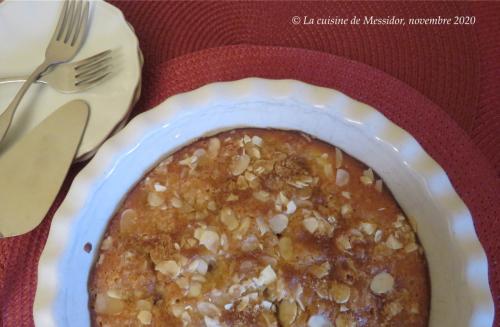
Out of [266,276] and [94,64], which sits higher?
[94,64]

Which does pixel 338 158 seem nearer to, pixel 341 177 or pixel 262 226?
pixel 341 177

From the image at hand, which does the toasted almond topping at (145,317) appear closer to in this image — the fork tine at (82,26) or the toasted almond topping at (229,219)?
the toasted almond topping at (229,219)

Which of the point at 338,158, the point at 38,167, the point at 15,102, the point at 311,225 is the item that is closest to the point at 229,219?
the point at 311,225

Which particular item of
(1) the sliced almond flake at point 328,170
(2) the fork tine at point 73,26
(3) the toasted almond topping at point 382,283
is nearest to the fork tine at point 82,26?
(2) the fork tine at point 73,26

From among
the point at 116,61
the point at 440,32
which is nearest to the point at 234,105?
the point at 116,61

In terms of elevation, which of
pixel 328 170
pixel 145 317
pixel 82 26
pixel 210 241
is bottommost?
pixel 145 317
